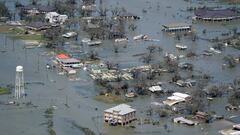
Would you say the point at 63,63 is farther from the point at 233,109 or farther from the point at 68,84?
the point at 233,109

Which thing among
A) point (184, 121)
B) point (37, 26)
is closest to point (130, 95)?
point (184, 121)

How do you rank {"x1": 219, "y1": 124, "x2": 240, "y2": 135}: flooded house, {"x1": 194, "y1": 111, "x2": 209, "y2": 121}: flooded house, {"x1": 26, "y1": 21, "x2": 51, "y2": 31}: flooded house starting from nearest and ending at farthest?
{"x1": 219, "y1": 124, "x2": 240, "y2": 135}: flooded house
{"x1": 194, "y1": 111, "x2": 209, "y2": 121}: flooded house
{"x1": 26, "y1": 21, "x2": 51, "y2": 31}: flooded house

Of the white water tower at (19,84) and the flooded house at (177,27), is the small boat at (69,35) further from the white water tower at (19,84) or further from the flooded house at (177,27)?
the white water tower at (19,84)

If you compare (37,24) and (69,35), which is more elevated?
(37,24)

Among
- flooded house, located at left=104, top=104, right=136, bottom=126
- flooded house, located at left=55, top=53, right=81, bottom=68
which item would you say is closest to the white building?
flooded house, located at left=55, top=53, right=81, bottom=68

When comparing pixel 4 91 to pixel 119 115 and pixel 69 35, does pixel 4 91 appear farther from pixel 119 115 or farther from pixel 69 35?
pixel 69 35

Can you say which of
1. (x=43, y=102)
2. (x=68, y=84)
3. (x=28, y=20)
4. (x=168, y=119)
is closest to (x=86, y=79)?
(x=68, y=84)

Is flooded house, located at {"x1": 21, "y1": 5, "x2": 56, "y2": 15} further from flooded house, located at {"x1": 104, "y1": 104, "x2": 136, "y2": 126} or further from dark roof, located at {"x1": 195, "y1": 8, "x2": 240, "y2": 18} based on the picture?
flooded house, located at {"x1": 104, "y1": 104, "x2": 136, "y2": 126}
